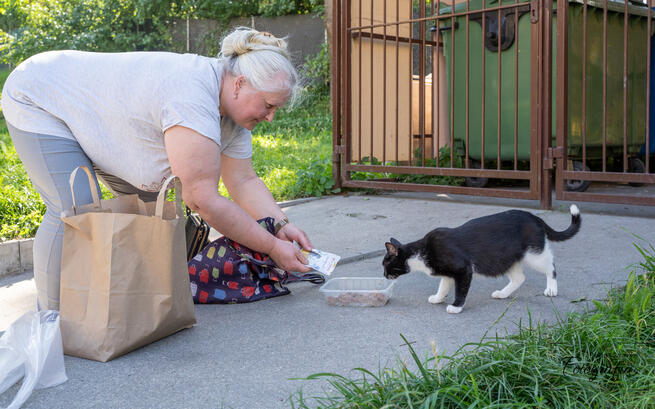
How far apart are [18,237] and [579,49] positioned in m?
4.52

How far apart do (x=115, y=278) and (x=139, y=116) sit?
0.67m

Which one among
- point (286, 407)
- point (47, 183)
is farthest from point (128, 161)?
point (286, 407)

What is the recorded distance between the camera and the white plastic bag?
200cm

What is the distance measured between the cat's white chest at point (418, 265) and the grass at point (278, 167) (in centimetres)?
107

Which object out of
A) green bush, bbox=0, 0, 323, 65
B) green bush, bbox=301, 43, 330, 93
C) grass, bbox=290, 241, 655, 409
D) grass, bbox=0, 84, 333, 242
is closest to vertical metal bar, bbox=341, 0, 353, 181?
grass, bbox=0, 84, 333, 242

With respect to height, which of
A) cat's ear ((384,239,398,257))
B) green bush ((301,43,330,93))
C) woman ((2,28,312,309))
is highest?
green bush ((301,43,330,93))

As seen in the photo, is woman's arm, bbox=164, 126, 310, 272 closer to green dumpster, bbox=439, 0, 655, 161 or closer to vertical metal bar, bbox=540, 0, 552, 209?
vertical metal bar, bbox=540, 0, 552, 209

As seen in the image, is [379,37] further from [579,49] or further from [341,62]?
[579,49]

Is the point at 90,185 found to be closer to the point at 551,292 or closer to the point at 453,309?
the point at 453,309

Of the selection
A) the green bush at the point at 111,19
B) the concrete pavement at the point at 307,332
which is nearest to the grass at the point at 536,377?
the concrete pavement at the point at 307,332

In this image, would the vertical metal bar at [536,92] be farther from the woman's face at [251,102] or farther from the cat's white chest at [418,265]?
the woman's face at [251,102]

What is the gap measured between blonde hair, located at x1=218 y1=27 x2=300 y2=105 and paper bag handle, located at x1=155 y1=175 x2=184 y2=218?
502 mm

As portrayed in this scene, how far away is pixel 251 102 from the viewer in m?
2.58

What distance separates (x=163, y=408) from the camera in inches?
74.3
